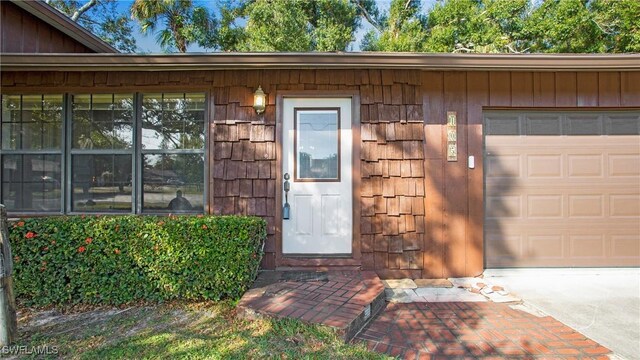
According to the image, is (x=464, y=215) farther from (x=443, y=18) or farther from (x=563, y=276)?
(x=443, y=18)

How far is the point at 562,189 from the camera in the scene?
3.74m

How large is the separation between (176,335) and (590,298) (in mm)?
→ 3793

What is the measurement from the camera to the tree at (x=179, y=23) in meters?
10.2

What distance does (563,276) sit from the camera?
3.62 meters

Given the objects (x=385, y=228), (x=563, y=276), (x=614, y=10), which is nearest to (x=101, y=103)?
(x=385, y=228)

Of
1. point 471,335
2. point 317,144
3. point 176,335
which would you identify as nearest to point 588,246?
point 471,335

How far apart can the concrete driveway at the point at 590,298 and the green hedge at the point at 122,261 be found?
2.86 meters

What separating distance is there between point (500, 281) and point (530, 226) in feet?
2.60

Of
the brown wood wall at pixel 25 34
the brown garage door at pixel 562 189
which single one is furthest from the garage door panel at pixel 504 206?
the brown wood wall at pixel 25 34

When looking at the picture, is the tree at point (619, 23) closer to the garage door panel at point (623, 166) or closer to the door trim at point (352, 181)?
the garage door panel at point (623, 166)

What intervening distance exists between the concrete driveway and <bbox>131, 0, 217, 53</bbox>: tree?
434 inches

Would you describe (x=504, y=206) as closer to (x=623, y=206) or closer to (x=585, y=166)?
(x=585, y=166)

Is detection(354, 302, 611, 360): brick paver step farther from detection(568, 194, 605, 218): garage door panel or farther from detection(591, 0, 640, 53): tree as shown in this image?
detection(591, 0, 640, 53): tree

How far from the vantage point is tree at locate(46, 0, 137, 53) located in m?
10.7
